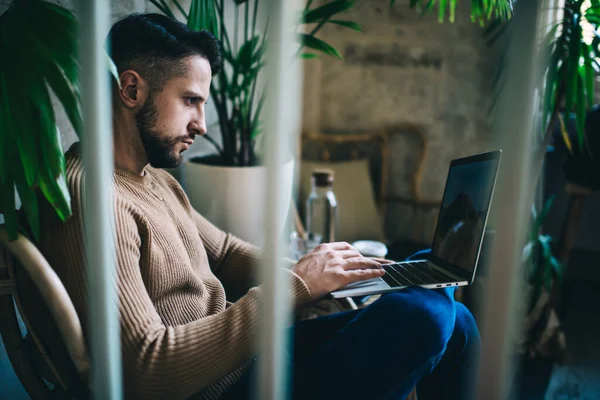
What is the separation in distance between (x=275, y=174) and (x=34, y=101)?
378 millimetres

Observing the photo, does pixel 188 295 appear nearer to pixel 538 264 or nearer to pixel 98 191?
pixel 98 191

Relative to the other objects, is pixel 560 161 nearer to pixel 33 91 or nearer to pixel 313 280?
pixel 313 280

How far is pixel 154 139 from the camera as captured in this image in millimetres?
994

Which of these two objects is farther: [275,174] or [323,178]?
[323,178]

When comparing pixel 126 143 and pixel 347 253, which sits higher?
pixel 126 143

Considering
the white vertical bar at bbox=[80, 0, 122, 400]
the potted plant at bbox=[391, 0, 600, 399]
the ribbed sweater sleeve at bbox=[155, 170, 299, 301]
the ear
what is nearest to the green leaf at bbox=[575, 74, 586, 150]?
the potted plant at bbox=[391, 0, 600, 399]

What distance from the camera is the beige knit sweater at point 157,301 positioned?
0.75 m

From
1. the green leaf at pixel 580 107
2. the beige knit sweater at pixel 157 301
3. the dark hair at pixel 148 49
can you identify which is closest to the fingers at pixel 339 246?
the beige knit sweater at pixel 157 301

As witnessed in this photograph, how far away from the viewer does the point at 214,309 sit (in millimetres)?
1040

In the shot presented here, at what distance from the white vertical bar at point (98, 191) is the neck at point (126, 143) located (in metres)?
0.36

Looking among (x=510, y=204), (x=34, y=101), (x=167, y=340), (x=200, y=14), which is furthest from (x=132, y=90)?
(x=510, y=204)

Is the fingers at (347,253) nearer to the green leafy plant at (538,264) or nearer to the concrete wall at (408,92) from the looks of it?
the green leafy plant at (538,264)

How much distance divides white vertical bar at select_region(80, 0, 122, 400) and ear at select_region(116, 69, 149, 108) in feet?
1.10

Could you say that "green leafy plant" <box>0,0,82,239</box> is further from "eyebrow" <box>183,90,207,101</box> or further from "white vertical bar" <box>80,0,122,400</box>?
"eyebrow" <box>183,90,207,101</box>
